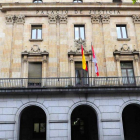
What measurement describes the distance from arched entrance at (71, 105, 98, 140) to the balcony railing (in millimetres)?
2532

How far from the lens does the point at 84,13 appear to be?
71.9ft

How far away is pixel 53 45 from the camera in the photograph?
20484mm

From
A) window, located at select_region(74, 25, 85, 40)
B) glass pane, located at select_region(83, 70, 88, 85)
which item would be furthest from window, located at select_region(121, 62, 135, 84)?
window, located at select_region(74, 25, 85, 40)

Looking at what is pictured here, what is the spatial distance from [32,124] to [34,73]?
500cm

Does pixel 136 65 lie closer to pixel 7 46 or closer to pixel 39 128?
pixel 39 128

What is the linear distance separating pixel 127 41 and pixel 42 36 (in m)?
8.93

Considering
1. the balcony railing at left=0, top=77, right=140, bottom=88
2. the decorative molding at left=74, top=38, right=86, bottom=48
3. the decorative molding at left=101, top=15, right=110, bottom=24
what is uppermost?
the decorative molding at left=101, top=15, right=110, bottom=24

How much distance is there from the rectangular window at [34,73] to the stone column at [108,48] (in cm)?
666

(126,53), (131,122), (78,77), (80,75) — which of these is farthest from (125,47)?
(131,122)

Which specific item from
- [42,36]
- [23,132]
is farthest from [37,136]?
[42,36]

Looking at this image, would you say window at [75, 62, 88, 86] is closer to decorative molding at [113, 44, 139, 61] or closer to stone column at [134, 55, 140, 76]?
decorative molding at [113, 44, 139, 61]

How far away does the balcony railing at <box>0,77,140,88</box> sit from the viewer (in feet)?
61.5

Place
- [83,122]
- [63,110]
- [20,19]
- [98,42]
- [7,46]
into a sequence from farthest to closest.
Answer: [20,19], [98,42], [7,46], [83,122], [63,110]

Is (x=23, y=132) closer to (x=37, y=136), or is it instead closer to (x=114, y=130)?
(x=37, y=136)
